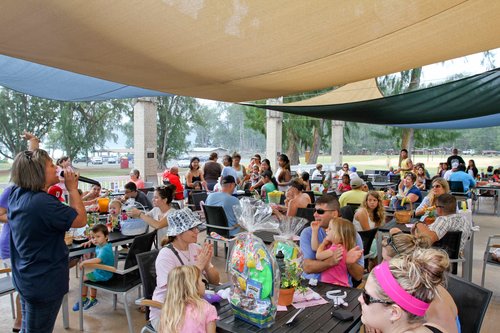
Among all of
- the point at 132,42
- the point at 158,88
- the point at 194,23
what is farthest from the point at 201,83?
the point at 194,23

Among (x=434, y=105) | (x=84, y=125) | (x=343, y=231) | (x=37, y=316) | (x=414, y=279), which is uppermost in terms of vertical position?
(x=84, y=125)

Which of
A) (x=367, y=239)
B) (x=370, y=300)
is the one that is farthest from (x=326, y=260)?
(x=367, y=239)

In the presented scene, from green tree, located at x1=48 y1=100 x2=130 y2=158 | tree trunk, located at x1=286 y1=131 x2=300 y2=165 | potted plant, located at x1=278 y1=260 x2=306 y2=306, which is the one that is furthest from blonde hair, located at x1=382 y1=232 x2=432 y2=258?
green tree, located at x1=48 y1=100 x2=130 y2=158

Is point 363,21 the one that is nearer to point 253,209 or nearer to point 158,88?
point 253,209

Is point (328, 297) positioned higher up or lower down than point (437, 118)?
lower down

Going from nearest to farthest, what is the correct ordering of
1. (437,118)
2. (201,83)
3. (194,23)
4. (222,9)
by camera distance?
(222,9)
(194,23)
(201,83)
(437,118)

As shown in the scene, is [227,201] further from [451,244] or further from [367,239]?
[451,244]

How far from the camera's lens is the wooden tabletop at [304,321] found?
1890 mm

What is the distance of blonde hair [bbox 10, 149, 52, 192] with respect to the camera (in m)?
2.12

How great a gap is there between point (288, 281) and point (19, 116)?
68.1 ft

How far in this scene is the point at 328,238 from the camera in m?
2.62

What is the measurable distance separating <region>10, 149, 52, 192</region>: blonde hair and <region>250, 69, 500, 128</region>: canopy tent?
13.3ft

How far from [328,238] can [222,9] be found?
1.69 metres

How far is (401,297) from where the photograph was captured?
1.27 m
